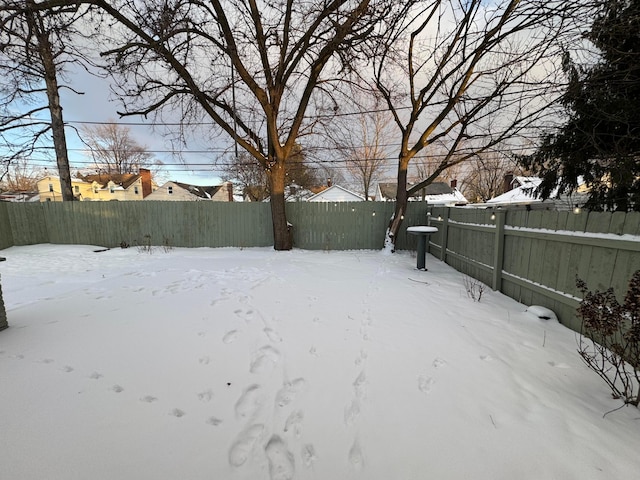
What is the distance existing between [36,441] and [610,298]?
3.49 m

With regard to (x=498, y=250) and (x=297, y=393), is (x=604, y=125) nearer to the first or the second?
(x=498, y=250)

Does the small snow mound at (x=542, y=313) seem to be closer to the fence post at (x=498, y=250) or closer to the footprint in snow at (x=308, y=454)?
the fence post at (x=498, y=250)

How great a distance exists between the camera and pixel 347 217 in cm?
840

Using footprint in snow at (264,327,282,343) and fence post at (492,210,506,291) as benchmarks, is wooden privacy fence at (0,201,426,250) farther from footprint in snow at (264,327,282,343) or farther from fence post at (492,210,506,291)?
footprint in snow at (264,327,282,343)


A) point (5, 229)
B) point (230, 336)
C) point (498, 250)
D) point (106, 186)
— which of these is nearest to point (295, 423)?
point (230, 336)

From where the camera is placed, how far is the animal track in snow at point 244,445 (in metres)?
1.32

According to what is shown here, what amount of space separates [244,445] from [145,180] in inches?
1274

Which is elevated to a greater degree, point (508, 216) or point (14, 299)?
point (508, 216)

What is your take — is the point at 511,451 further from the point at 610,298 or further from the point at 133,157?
the point at 133,157

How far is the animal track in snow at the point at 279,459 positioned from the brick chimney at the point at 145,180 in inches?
1267

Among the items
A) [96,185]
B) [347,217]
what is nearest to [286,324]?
[347,217]

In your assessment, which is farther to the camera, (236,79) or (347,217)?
(347,217)

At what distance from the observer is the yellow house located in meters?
27.9

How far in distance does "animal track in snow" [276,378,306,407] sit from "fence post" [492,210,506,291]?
11.6ft
